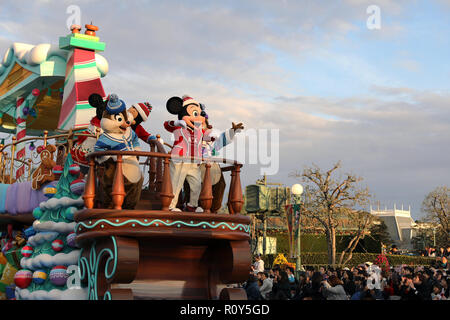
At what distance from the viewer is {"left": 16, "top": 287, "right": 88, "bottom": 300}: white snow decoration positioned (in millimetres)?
7980

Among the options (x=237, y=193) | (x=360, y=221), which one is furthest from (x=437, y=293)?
(x=360, y=221)

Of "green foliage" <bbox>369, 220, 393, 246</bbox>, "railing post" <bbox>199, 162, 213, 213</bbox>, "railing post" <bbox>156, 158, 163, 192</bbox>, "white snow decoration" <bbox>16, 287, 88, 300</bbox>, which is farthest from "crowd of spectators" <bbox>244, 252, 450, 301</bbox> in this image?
"green foliage" <bbox>369, 220, 393, 246</bbox>

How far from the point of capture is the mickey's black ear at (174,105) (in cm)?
843

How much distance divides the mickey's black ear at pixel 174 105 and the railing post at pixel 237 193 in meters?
1.29

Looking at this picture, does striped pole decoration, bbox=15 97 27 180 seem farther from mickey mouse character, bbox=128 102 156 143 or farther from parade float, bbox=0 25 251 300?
mickey mouse character, bbox=128 102 156 143

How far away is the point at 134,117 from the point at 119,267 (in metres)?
2.97

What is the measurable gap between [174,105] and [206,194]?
1651 mm

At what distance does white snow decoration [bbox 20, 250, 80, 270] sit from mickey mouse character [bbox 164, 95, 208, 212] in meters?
1.75

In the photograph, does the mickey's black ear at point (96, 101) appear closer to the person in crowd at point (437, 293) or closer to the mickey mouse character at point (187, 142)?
the mickey mouse character at point (187, 142)

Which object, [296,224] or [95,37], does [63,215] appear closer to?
[95,37]

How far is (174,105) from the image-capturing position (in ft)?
27.7

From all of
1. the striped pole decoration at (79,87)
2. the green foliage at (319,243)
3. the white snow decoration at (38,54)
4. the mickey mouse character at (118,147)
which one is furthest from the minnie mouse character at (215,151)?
the green foliage at (319,243)

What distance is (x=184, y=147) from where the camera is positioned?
825 cm
